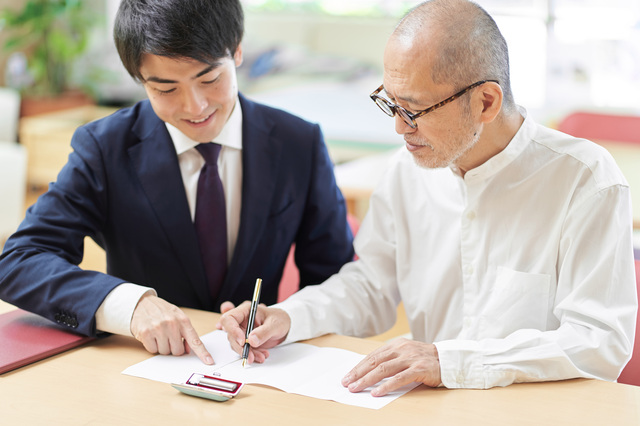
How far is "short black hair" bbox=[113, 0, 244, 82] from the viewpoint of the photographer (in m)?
1.70

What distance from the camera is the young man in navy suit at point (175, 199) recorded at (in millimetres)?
1701

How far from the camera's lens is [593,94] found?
5.79 metres

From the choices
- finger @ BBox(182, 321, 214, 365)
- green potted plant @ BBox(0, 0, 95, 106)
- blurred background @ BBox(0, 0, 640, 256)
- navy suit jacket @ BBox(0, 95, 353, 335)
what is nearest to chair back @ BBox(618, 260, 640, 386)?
navy suit jacket @ BBox(0, 95, 353, 335)

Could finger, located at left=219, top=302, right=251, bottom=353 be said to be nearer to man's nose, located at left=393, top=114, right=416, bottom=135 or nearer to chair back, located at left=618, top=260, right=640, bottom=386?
man's nose, located at left=393, top=114, right=416, bottom=135

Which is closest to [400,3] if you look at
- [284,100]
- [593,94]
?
[284,100]

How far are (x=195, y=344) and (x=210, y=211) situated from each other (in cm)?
45

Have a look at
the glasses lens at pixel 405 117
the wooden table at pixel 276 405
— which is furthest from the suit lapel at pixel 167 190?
the glasses lens at pixel 405 117

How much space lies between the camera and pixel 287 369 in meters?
1.54

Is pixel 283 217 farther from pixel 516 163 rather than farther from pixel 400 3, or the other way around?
pixel 400 3

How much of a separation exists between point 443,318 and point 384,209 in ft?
0.97

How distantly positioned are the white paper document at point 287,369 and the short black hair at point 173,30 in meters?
0.62

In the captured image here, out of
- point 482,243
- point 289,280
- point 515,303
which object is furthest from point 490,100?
point 289,280

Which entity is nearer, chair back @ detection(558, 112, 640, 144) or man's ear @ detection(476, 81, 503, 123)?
man's ear @ detection(476, 81, 503, 123)

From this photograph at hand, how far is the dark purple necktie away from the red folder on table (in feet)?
1.28
